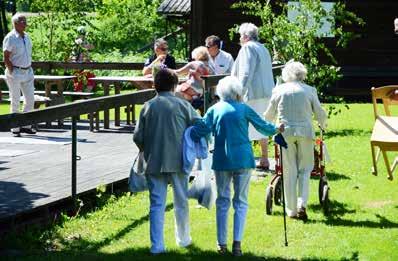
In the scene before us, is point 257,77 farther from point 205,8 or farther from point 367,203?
point 205,8

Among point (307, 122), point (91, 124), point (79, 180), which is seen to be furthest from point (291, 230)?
point (91, 124)

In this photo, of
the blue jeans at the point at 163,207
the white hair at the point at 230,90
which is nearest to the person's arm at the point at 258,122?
the white hair at the point at 230,90

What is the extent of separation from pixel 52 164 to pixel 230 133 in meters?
4.71

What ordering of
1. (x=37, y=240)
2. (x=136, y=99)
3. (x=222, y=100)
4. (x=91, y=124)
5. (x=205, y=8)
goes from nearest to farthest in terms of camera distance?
1. (x=222, y=100)
2. (x=37, y=240)
3. (x=136, y=99)
4. (x=91, y=124)
5. (x=205, y=8)

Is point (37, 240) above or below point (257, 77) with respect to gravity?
below

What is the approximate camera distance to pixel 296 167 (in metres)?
9.05

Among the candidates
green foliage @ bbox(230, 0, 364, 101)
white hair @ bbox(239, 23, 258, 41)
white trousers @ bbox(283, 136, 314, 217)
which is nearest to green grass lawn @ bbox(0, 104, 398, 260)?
white trousers @ bbox(283, 136, 314, 217)

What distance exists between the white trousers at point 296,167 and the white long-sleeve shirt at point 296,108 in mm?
104

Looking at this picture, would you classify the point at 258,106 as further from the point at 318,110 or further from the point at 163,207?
the point at 163,207

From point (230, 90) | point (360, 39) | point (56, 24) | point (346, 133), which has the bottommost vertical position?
point (346, 133)

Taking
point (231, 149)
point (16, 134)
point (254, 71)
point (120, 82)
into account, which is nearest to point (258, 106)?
point (254, 71)

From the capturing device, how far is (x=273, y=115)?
29.9 feet

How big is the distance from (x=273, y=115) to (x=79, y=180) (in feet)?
8.71

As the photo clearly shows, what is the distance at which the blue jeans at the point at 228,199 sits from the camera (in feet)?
24.8
